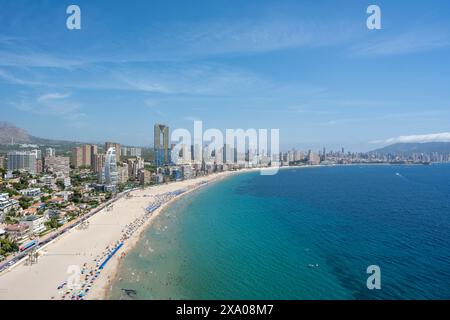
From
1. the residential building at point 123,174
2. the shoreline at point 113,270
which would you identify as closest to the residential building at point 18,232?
the shoreline at point 113,270

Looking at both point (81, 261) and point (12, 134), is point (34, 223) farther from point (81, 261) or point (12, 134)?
point (12, 134)

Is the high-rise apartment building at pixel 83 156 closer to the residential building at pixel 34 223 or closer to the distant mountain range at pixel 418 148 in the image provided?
the residential building at pixel 34 223

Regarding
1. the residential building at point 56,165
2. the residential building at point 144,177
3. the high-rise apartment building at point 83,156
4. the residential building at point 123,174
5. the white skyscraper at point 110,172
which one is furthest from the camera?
the high-rise apartment building at point 83,156

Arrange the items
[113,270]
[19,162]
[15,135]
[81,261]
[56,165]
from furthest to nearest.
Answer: [15,135]
[56,165]
[19,162]
[81,261]
[113,270]

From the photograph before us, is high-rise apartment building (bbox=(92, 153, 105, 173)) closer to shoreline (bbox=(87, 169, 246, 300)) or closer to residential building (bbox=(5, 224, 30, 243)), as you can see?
shoreline (bbox=(87, 169, 246, 300))

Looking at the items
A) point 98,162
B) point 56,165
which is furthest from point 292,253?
point 56,165
